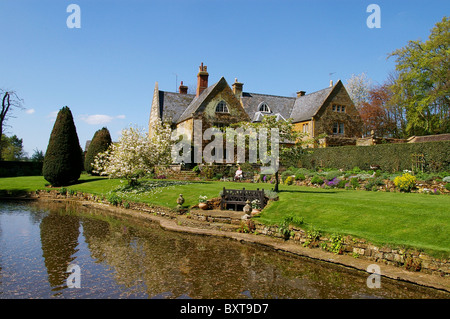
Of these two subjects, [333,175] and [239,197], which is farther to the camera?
[333,175]

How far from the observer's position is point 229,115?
37.3 m

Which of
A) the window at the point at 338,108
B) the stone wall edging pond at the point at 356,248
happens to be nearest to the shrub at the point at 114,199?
the stone wall edging pond at the point at 356,248

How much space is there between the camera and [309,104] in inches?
1730

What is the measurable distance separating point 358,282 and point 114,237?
9849 mm

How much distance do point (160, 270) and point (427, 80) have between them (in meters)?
41.3

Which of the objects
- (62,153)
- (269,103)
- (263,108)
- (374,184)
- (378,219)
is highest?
(269,103)

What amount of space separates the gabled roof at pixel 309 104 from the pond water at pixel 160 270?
31.3 m

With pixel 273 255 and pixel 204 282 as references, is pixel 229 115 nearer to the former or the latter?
pixel 273 255

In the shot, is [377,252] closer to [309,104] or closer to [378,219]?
[378,219]

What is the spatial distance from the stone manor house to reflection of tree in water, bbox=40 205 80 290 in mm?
20072

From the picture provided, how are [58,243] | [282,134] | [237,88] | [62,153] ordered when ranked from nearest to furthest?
[58,243] < [282,134] < [62,153] < [237,88]

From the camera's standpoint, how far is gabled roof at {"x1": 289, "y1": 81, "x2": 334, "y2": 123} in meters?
41.6

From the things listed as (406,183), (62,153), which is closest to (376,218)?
(406,183)

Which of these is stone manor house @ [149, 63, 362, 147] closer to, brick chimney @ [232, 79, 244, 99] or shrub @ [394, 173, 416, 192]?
brick chimney @ [232, 79, 244, 99]
